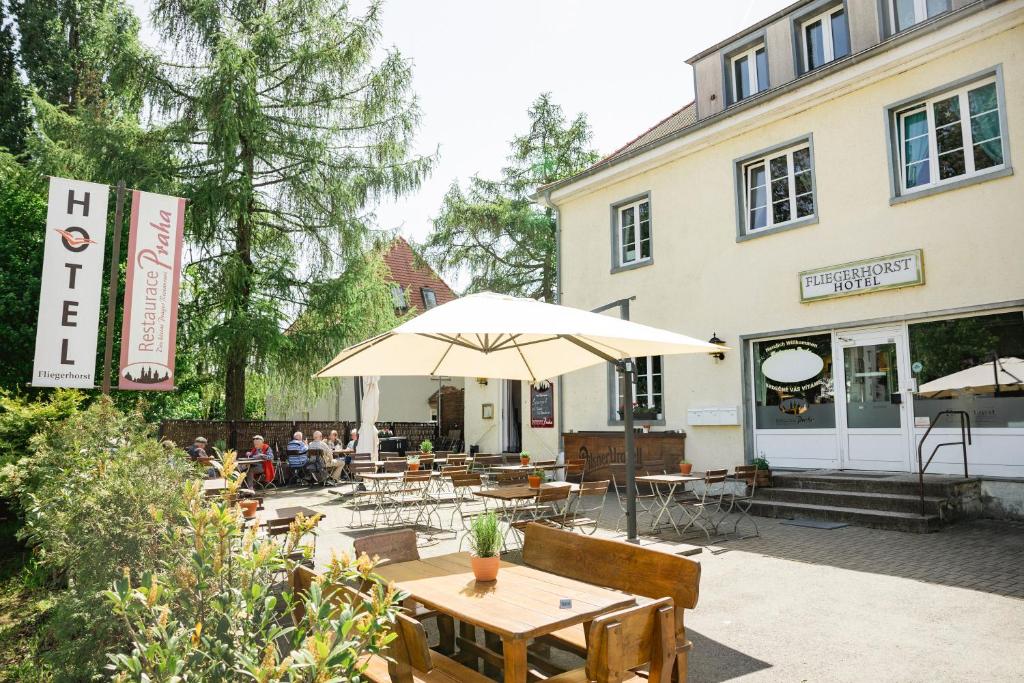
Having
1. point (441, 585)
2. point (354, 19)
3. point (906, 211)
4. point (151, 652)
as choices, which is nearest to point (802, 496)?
point (906, 211)

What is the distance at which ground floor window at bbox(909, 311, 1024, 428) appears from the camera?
28.8 feet

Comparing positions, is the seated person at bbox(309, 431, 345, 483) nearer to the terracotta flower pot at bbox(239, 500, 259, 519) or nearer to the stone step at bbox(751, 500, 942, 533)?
the terracotta flower pot at bbox(239, 500, 259, 519)

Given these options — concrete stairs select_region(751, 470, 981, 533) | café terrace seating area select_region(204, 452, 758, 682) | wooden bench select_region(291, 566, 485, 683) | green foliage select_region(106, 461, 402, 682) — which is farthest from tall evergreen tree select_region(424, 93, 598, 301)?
green foliage select_region(106, 461, 402, 682)

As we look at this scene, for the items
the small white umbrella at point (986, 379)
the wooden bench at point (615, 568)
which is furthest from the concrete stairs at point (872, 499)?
the wooden bench at point (615, 568)

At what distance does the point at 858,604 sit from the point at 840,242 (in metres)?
6.78

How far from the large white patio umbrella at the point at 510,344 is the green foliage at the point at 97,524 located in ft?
5.70

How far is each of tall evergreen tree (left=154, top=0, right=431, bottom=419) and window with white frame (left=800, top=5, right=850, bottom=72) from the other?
896cm

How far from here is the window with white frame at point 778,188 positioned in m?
11.5

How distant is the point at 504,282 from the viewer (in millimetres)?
23188

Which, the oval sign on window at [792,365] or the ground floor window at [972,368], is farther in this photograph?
the oval sign on window at [792,365]

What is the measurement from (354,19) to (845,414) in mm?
13716

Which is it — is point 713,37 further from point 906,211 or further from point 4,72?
point 4,72

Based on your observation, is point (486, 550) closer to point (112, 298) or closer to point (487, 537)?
point (487, 537)

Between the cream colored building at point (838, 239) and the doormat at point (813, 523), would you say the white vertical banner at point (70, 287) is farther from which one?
the cream colored building at point (838, 239)
